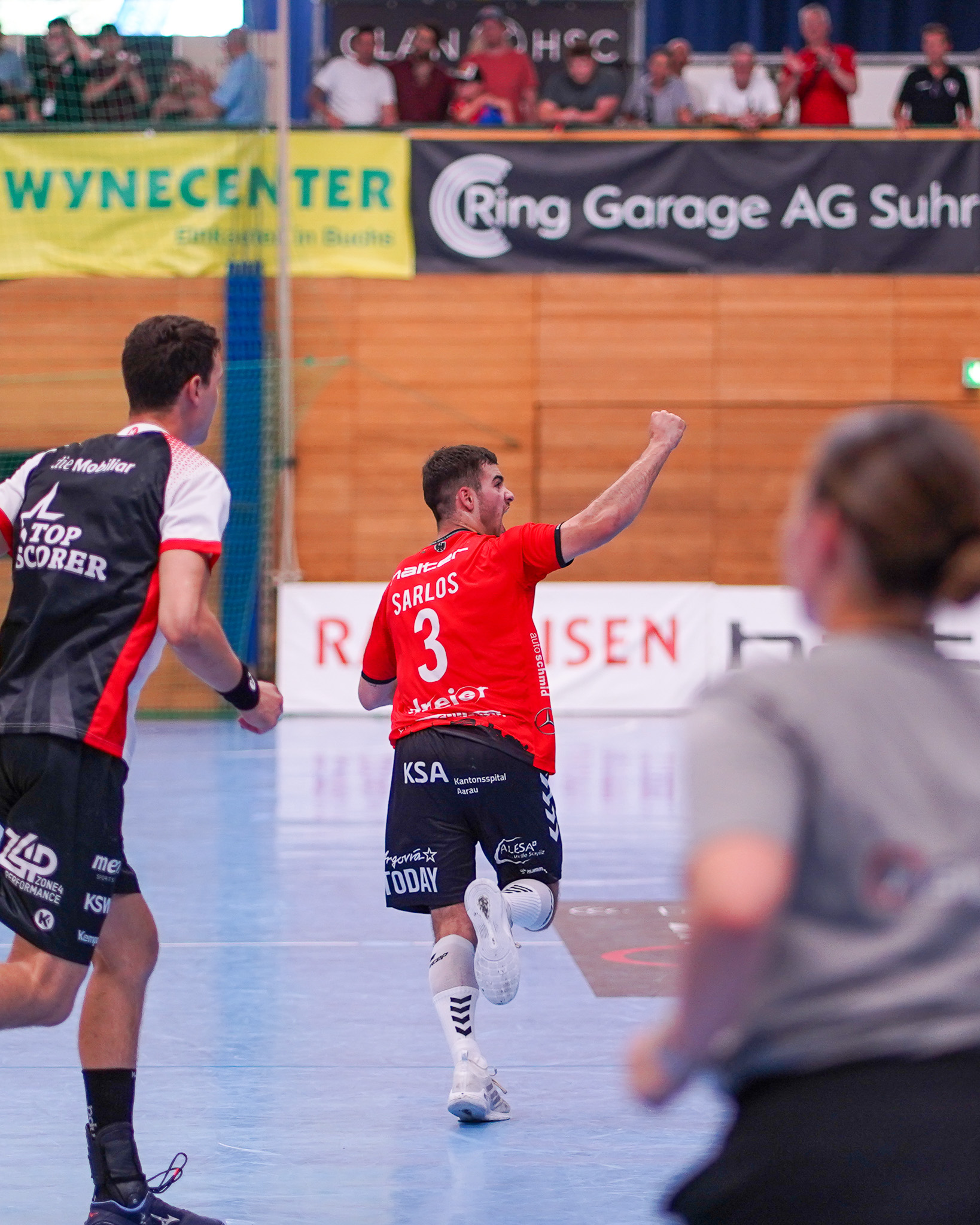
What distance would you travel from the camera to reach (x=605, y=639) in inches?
546

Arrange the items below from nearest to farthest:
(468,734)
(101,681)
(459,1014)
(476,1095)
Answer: (101,681) < (476,1095) < (459,1014) < (468,734)

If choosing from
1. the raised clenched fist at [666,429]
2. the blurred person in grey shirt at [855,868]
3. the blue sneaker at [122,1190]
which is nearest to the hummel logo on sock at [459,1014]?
the blue sneaker at [122,1190]

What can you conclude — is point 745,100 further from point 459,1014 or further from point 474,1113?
point 474,1113

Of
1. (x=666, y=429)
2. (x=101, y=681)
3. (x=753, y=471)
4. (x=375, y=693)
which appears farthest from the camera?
(x=753, y=471)

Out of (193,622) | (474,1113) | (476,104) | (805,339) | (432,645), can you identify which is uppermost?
(476,104)

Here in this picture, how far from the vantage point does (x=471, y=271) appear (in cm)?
1509

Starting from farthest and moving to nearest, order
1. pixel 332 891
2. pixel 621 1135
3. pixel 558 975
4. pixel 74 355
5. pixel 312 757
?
pixel 74 355 → pixel 312 757 → pixel 332 891 → pixel 558 975 → pixel 621 1135

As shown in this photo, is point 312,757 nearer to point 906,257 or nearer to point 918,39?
point 906,257

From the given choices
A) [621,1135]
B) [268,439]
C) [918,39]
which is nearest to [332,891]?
[621,1135]

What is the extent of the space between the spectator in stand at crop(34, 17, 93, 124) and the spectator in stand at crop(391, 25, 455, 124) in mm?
2922

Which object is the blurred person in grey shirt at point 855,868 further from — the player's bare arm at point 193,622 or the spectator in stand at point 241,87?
the spectator in stand at point 241,87

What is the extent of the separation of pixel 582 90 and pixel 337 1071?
40.1 feet

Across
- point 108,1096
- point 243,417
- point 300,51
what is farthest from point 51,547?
point 300,51

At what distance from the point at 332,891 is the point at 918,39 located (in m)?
14.6
